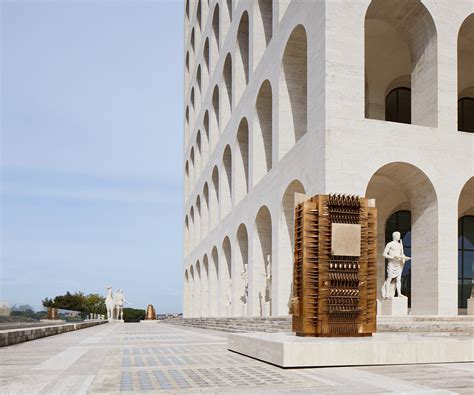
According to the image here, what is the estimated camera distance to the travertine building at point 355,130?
669 inches

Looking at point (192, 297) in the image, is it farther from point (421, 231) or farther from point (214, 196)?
point (421, 231)

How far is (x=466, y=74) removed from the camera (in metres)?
26.3

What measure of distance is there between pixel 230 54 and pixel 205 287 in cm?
1998

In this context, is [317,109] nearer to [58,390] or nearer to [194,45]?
[58,390]

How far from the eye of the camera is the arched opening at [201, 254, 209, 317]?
43.4m

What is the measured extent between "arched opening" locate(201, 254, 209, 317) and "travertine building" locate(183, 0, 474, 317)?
28.0 feet

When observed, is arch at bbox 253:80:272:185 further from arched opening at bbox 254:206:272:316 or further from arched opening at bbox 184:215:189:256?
arched opening at bbox 184:215:189:256

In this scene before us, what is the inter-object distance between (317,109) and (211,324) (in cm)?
1141

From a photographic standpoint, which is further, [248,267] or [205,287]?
[205,287]

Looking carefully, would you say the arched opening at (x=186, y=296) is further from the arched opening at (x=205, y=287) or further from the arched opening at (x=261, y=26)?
the arched opening at (x=261, y=26)

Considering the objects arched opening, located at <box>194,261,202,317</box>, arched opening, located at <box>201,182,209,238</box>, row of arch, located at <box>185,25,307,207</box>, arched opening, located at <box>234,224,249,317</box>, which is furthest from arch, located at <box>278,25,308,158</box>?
arched opening, located at <box>194,261,202,317</box>

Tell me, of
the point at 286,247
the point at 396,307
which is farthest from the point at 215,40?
the point at 396,307

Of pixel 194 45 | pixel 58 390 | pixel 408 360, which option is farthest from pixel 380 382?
pixel 194 45

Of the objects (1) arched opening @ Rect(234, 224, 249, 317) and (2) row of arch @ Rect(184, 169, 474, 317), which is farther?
(1) arched opening @ Rect(234, 224, 249, 317)
